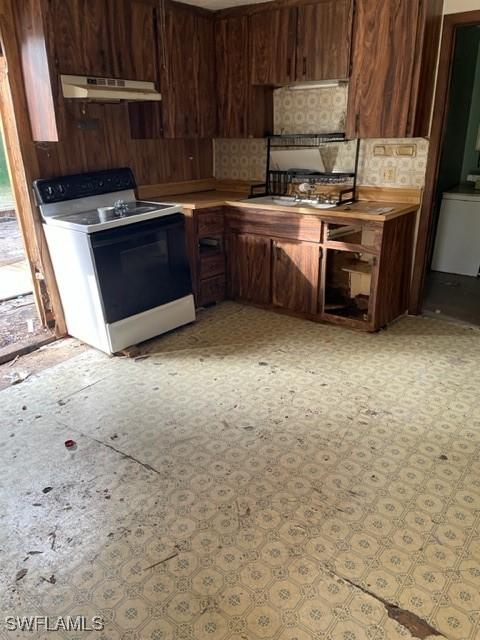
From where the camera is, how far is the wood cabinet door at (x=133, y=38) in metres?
3.26

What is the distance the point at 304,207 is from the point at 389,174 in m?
0.72

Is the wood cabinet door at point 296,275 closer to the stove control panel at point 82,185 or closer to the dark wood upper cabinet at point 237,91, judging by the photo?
the dark wood upper cabinet at point 237,91

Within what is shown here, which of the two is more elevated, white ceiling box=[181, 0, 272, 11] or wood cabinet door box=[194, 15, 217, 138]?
white ceiling box=[181, 0, 272, 11]

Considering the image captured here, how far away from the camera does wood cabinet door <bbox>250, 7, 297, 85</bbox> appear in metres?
3.58

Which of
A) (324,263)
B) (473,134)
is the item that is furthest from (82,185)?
(473,134)

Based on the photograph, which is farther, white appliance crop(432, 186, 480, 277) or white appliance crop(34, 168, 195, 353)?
white appliance crop(432, 186, 480, 277)

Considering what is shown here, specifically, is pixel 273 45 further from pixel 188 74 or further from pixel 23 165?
pixel 23 165

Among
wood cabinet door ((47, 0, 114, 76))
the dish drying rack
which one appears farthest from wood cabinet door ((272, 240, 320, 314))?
wood cabinet door ((47, 0, 114, 76))

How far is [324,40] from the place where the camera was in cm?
342

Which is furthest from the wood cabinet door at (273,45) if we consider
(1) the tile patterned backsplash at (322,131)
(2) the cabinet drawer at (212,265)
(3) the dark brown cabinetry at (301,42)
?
(2) the cabinet drawer at (212,265)

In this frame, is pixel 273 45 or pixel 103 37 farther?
pixel 273 45

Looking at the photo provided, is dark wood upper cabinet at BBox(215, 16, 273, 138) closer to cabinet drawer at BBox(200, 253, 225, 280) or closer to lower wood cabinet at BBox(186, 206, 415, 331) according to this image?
lower wood cabinet at BBox(186, 206, 415, 331)

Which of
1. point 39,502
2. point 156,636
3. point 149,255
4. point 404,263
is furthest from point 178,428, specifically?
point 404,263

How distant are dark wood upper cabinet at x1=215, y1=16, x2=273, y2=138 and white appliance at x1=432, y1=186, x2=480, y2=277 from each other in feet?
6.56
